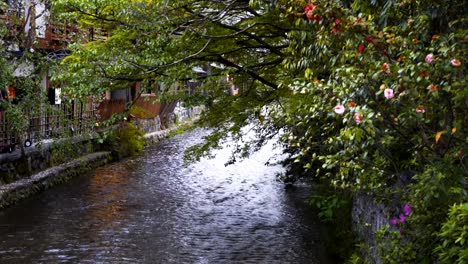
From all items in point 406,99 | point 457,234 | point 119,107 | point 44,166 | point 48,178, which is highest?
point 406,99

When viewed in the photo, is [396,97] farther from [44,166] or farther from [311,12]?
[44,166]

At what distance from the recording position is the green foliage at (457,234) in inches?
172

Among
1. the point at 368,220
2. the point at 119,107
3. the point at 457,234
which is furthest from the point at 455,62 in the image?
the point at 119,107

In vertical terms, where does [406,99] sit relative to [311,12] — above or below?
below

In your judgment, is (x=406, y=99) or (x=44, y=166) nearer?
(x=406, y=99)

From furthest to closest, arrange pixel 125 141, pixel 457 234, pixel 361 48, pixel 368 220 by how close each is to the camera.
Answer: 1. pixel 125 141
2. pixel 368 220
3. pixel 361 48
4. pixel 457 234

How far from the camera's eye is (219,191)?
1948cm

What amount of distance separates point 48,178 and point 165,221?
18.1 ft

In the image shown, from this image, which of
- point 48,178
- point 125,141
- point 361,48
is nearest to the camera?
point 361,48

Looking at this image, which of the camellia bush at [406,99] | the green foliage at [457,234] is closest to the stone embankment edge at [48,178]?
the camellia bush at [406,99]

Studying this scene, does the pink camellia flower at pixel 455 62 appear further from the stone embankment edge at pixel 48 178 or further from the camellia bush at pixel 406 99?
the stone embankment edge at pixel 48 178

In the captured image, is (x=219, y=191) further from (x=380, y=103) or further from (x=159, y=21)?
(x=380, y=103)

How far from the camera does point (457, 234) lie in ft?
15.0

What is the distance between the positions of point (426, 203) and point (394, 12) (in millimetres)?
2092
